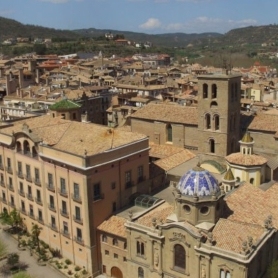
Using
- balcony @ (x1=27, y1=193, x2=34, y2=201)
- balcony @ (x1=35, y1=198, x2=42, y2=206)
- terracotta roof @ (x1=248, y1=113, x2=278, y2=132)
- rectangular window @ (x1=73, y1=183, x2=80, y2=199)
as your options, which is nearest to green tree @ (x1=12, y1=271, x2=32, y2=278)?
balcony @ (x1=35, y1=198, x2=42, y2=206)

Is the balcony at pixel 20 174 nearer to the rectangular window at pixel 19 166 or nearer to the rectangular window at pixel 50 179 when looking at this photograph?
the rectangular window at pixel 19 166

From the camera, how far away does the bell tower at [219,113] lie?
47.7m

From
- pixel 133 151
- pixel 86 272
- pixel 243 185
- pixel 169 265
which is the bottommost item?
pixel 86 272

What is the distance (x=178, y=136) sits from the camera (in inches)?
2127

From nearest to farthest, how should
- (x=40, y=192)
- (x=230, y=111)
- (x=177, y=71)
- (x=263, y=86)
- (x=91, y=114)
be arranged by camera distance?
1. (x=40, y=192)
2. (x=230, y=111)
3. (x=91, y=114)
4. (x=263, y=86)
5. (x=177, y=71)

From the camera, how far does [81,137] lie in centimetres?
4278

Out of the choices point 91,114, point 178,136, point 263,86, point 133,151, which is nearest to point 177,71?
point 263,86

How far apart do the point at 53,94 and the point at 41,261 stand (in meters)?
49.7

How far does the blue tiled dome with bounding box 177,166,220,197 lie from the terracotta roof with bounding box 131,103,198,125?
1944 centimetres

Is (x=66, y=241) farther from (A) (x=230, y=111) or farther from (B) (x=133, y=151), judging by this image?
(A) (x=230, y=111)

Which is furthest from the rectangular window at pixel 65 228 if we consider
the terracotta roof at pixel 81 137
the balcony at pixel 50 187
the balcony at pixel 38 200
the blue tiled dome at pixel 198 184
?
the blue tiled dome at pixel 198 184

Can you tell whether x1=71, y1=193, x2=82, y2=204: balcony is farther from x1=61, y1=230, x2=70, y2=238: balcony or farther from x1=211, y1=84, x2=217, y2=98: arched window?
x1=211, y1=84, x2=217, y2=98: arched window

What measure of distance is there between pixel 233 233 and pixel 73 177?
1467cm

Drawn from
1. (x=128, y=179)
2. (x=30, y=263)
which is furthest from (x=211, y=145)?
(x=30, y=263)
